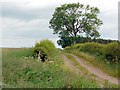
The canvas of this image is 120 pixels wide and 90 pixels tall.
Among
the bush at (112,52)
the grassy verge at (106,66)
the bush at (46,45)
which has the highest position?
the bush at (46,45)

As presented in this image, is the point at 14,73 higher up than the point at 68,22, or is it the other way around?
the point at 68,22

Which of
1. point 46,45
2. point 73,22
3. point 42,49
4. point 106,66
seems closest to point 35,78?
point 42,49

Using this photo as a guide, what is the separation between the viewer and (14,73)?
1190cm

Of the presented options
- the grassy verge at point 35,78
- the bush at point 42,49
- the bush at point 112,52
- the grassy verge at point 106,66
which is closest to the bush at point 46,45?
the bush at point 42,49

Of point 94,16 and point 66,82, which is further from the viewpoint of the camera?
point 94,16

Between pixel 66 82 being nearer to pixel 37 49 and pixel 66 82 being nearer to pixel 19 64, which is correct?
pixel 19 64

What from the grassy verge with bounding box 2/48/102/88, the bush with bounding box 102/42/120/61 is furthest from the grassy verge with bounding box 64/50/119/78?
the grassy verge with bounding box 2/48/102/88

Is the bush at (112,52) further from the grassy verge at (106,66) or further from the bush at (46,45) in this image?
the bush at (46,45)

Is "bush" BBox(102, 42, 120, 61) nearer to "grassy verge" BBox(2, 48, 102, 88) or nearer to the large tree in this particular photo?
"grassy verge" BBox(2, 48, 102, 88)

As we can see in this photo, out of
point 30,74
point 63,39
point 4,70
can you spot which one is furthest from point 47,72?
point 63,39

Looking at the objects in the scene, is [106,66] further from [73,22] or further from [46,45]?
[73,22]

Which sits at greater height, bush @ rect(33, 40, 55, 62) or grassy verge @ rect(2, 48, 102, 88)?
bush @ rect(33, 40, 55, 62)

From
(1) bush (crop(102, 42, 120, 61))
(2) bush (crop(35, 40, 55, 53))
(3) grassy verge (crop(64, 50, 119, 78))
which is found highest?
(2) bush (crop(35, 40, 55, 53))

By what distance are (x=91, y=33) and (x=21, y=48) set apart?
33.6 meters
